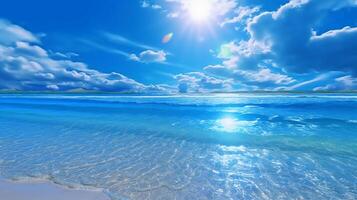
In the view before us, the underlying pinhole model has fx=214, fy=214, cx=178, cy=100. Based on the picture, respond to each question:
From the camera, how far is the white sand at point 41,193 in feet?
18.0

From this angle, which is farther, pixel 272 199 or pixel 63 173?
pixel 63 173

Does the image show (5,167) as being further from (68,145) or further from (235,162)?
(235,162)

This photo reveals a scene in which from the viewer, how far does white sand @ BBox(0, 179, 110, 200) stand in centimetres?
550

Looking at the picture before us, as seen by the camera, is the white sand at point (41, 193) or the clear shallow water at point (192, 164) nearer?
the white sand at point (41, 193)

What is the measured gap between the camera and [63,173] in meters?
7.21

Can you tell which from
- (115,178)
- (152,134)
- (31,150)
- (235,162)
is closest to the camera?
(115,178)

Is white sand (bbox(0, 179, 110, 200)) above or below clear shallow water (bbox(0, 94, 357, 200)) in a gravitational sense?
above

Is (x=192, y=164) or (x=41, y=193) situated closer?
(x=41, y=193)

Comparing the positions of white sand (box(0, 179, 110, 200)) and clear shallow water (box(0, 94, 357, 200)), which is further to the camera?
clear shallow water (box(0, 94, 357, 200))

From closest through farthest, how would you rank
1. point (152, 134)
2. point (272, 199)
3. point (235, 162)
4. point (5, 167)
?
point (272, 199) < point (5, 167) < point (235, 162) < point (152, 134)

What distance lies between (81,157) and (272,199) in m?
7.31

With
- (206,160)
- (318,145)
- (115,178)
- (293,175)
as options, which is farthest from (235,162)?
(318,145)

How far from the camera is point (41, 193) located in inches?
225

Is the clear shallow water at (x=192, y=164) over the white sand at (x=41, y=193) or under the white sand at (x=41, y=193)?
under
